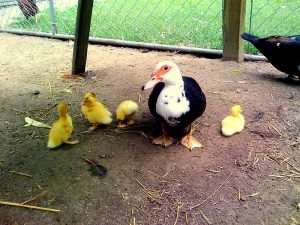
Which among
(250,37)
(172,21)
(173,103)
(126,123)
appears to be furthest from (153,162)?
(172,21)

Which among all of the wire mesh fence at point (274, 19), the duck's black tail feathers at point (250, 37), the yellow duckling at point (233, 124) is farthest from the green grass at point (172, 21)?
the yellow duckling at point (233, 124)

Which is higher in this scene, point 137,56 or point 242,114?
point 137,56

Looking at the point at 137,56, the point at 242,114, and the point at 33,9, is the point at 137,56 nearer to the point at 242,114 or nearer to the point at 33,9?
the point at 242,114

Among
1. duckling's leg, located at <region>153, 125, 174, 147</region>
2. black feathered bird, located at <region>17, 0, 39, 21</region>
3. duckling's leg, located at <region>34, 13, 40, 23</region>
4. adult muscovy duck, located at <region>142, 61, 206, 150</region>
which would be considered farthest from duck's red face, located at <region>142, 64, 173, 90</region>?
black feathered bird, located at <region>17, 0, 39, 21</region>

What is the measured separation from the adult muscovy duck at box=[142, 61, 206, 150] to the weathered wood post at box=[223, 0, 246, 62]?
1534 millimetres

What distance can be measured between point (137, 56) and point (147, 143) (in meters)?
1.99

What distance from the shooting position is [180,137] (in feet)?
8.14

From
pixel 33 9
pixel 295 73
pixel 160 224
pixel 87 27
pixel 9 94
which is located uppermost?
pixel 33 9

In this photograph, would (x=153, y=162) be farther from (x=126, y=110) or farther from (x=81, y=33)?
(x=81, y=33)

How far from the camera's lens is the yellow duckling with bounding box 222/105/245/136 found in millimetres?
2410

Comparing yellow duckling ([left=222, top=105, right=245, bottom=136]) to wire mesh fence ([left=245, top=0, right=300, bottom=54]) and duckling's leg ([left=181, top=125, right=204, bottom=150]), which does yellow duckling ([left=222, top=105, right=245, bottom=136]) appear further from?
wire mesh fence ([left=245, top=0, right=300, bottom=54])

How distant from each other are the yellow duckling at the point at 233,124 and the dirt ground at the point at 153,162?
6 cm

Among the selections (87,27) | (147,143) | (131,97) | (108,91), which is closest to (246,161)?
(147,143)

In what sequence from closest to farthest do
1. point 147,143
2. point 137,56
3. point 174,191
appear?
1. point 174,191
2. point 147,143
3. point 137,56
